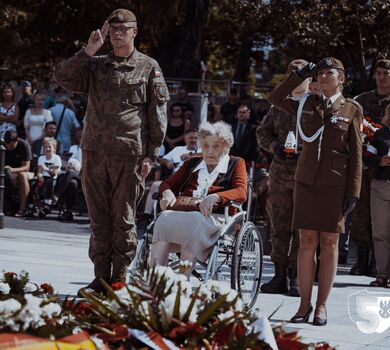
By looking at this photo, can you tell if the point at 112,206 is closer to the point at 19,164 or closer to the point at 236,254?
the point at 236,254

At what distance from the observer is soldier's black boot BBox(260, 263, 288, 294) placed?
907 centimetres

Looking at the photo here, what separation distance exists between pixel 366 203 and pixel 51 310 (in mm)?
7191

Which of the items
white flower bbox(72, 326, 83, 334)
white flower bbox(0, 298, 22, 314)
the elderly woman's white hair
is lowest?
white flower bbox(72, 326, 83, 334)

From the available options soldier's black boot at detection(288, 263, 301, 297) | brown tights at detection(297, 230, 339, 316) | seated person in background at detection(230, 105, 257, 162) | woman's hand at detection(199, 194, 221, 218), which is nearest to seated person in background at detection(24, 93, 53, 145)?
seated person in background at detection(230, 105, 257, 162)

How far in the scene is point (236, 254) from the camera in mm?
7746

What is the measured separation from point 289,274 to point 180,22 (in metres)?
19.2

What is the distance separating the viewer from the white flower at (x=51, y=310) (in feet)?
14.5

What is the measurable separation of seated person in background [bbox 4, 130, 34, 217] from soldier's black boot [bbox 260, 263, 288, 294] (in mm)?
8622

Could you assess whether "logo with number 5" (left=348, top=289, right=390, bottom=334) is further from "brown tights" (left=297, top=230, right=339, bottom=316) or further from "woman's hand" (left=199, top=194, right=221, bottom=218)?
"woman's hand" (left=199, top=194, right=221, bottom=218)

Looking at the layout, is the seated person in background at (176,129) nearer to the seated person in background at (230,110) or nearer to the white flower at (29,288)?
the seated person in background at (230,110)

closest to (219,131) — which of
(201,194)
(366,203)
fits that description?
(201,194)

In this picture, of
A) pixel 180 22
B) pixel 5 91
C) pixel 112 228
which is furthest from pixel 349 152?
pixel 180 22

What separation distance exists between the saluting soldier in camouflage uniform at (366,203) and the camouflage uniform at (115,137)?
3.54 m

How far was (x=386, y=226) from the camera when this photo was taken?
419 inches
